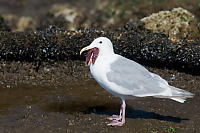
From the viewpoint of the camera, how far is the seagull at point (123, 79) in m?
6.64

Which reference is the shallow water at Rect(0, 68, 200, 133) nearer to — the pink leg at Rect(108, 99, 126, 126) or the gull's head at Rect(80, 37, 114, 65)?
the pink leg at Rect(108, 99, 126, 126)

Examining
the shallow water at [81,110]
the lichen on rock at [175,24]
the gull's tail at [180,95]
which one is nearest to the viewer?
the gull's tail at [180,95]

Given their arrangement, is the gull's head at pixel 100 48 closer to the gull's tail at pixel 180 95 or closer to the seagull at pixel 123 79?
the seagull at pixel 123 79

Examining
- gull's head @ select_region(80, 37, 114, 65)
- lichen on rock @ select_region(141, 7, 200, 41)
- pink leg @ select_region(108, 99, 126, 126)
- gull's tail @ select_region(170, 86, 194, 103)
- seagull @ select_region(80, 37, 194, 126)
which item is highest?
lichen on rock @ select_region(141, 7, 200, 41)

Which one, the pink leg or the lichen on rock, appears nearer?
the pink leg

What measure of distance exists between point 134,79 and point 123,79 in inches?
7.9

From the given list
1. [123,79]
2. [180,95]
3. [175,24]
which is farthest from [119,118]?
[175,24]

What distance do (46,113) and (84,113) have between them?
2.47ft

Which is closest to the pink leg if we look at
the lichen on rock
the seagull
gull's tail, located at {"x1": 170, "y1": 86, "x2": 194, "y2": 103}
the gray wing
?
the seagull

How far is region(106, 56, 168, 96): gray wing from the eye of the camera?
666 centimetres

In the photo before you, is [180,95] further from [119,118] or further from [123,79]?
[119,118]

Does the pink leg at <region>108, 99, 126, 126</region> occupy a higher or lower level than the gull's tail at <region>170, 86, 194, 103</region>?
lower

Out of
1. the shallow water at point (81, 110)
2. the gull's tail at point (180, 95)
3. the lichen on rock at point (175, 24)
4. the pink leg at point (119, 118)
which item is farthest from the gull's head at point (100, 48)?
the lichen on rock at point (175, 24)

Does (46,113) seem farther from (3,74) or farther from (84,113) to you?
(3,74)
